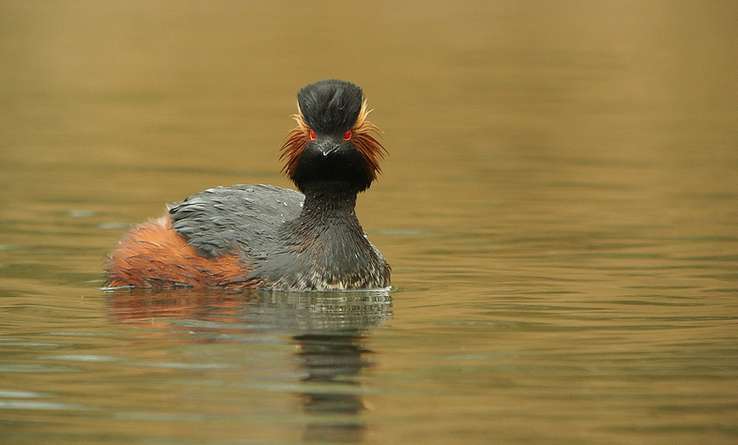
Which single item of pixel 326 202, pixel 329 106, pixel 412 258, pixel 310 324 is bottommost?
pixel 310 324

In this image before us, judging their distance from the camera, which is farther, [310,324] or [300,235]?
[300,235]

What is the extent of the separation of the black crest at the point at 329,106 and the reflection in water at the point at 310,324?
1.39 m

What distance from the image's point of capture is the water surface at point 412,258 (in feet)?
35.4

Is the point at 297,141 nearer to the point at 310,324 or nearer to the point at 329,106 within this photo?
the point at 329,106

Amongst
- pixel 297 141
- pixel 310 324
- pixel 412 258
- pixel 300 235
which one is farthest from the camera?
pixel 412 258

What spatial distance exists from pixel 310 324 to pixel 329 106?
194 centimetres

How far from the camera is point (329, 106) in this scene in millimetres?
14562

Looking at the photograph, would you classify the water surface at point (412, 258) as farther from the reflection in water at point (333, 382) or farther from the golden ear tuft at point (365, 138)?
the golden ear tuft at point (365, 138)

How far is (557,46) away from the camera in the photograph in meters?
44.2

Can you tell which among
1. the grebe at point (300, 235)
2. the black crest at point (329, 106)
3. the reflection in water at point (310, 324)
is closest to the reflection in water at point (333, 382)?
the reflection in water at point (310, 324)

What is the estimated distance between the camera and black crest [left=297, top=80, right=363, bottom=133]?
1457 centimetres

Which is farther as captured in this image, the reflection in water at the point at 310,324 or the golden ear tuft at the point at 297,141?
the golden ear tuft at the point at 297,141

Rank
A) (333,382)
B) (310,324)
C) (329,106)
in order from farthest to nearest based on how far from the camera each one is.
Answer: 1. (329,106)
2. (310,324)
3. (333,382)

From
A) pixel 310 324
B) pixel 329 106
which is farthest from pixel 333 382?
pixel 329 106
